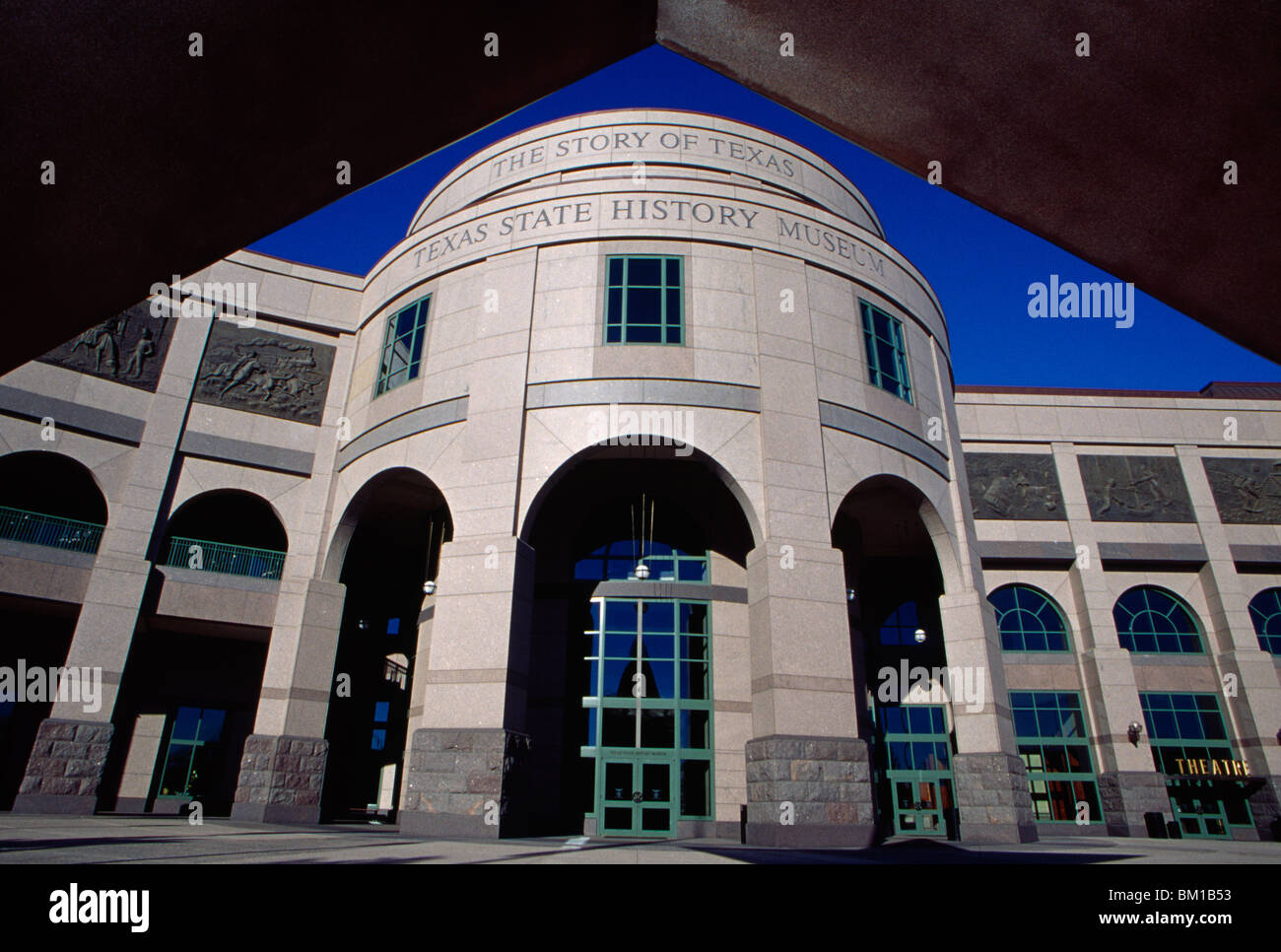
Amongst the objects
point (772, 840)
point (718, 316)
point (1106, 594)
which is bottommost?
point (772, 840)

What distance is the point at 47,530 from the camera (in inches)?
697

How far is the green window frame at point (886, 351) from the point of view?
1839 centimetres

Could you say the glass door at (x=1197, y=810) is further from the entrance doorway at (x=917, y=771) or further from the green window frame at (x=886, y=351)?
the green window frame at (x=886, y=351)

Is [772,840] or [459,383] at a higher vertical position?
[459,383]

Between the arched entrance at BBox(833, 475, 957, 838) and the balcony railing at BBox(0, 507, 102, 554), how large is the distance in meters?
18.5

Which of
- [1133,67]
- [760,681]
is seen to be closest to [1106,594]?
[760,681]

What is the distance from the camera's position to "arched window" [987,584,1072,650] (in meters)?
25.7

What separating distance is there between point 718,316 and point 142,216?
14561 millimetres

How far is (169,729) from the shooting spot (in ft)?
66.7

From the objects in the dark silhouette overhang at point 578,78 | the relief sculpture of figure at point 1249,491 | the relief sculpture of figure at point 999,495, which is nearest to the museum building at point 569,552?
the relief sculpture of figure at point 999,495

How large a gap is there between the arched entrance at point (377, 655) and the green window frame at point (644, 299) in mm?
7660
